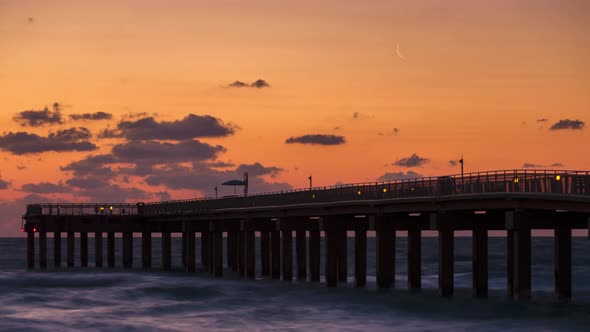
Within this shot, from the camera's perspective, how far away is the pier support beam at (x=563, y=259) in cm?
6812

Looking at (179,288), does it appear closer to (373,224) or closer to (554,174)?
(373,224)

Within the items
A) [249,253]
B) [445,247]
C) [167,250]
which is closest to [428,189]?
[445,247]

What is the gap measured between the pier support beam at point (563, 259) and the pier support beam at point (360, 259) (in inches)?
687

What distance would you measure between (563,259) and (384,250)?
39.7 ft

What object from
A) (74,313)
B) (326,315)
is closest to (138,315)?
(74,313)

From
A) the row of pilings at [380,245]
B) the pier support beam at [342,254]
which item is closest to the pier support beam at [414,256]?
the row of pilings at [380,245]

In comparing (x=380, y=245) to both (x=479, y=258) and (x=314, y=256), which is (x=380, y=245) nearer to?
(x=479, y=258)

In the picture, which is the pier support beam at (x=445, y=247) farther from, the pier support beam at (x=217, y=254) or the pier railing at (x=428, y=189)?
the pier support beam at (x=217, y=254)

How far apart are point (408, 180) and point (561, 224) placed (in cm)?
1087

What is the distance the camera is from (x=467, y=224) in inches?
2709

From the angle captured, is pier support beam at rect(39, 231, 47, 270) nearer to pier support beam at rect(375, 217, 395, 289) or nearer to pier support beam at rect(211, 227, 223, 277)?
pier support beam at rect(211, 227, 223, 277)

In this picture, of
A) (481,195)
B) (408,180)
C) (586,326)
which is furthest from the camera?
(408,180)

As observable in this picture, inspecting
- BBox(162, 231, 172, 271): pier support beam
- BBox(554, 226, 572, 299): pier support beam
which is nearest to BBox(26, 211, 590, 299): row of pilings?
BBox(554, 226, 572, 299): pier support beam

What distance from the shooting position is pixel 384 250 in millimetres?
74688
